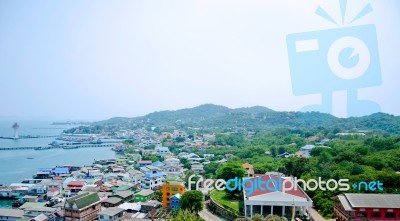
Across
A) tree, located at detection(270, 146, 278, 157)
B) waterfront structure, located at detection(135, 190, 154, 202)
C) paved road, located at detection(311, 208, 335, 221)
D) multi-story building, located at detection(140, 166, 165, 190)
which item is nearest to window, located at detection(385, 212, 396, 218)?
paved road, located at detection(311, 208, 335, 221)

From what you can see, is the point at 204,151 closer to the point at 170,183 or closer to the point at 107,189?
the point at 107,189

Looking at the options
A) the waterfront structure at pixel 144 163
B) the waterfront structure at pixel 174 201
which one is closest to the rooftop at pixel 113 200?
the waterfront structure at pixel 174 201

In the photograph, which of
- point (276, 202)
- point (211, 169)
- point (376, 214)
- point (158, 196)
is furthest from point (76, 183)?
point (376, 214)

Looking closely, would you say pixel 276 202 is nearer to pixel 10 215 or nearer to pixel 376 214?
pixel 376 214

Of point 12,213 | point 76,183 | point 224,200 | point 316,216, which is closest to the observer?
point 316,216

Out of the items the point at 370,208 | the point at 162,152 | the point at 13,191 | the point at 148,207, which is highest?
the point at 162,152

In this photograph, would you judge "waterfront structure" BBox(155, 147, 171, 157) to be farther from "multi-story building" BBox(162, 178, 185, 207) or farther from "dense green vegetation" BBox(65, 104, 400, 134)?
"dense green vegetation" BBox(65, 104, 400, 134)

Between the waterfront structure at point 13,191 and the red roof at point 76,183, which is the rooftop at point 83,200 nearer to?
the red roof at point 76,183
